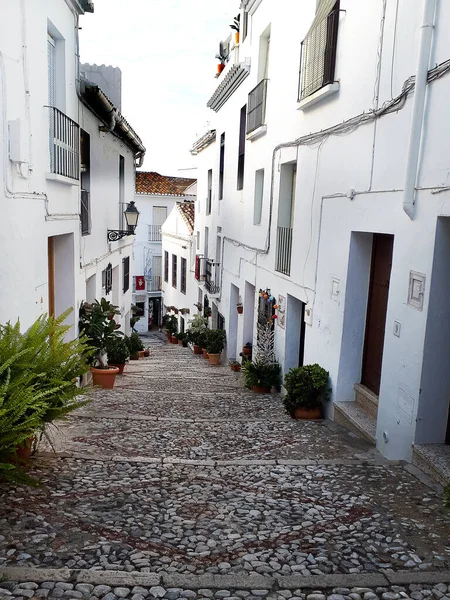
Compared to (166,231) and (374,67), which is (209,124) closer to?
(166,231)

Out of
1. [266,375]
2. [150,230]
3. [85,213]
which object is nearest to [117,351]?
[85,213]

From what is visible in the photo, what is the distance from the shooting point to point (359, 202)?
6.68 meters

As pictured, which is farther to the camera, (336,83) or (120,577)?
(336,83)

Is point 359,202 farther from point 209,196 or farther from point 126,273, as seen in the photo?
point 209,196

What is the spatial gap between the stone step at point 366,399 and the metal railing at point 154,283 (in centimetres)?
2839

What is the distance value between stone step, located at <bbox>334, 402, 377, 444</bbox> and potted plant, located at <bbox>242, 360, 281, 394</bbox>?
2.85 m

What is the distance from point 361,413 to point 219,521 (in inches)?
133

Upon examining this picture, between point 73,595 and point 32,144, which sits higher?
point 32,144

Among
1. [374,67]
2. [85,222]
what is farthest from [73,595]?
[85,222]

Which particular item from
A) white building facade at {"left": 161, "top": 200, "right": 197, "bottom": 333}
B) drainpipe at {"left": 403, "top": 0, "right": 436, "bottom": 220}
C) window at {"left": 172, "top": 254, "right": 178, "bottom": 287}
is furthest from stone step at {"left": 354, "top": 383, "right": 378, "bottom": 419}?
window at {"left": 172, "top": 254, "right": 178, "bottom": 287}

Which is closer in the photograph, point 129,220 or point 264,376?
point 264,376

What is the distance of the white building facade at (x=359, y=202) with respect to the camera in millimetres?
5070

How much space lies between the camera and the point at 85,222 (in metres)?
10.3

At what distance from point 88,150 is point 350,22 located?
226 inches
